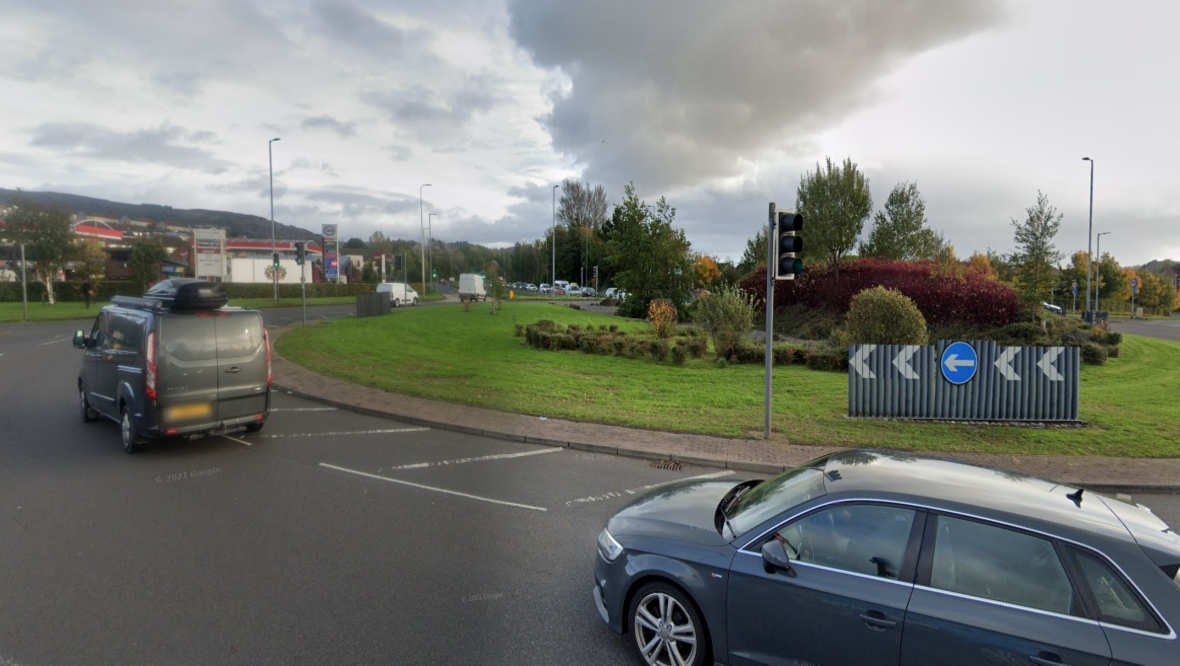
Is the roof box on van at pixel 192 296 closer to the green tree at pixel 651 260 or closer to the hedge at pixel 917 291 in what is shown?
the hedge at pixel 917 291

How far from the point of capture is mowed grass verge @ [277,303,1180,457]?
9266 mm

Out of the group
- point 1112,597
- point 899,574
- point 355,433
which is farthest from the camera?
point 355,433

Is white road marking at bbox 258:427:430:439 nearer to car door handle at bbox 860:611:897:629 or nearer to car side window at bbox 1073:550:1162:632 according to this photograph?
car door handle at bbox 860:611:897:629

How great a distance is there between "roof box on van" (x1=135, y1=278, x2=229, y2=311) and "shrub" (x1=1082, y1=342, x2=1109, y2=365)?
73.3 ft

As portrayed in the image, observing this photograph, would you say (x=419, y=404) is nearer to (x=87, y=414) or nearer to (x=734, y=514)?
(x=87, y=414)

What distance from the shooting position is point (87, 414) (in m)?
9.62

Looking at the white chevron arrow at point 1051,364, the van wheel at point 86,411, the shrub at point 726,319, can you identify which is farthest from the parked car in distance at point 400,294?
the white chevron arrow at point 1051,364

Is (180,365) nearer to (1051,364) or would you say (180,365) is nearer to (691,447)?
(691,447)

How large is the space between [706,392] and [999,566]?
9.73 metres

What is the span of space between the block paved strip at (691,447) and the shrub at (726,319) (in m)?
7.79

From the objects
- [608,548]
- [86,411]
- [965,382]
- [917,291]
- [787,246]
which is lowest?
[86,411]

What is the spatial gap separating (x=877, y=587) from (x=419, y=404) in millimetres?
9515

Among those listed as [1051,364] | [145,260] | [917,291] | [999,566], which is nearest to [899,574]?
[999,566]

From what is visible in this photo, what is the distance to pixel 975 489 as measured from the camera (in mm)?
3201
